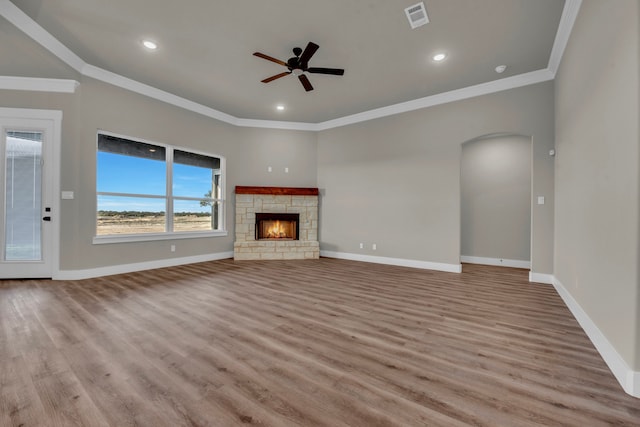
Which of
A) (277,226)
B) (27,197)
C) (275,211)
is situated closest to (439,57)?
(275,211)

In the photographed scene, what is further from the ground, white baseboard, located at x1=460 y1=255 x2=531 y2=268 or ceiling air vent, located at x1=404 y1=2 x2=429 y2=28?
ceiling air vent, located at x1=404 y1=2 x2=429 y2=28

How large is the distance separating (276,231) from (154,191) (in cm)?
261

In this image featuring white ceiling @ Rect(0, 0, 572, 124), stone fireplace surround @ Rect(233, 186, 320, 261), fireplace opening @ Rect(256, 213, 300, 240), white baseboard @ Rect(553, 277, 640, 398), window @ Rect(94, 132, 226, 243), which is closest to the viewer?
white baseboard @ Rect(553, 277, 640, 398)

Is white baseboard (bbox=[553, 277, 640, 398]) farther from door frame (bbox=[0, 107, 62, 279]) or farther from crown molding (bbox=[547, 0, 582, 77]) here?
door frame (bbox=[0, 107, 62, 279])

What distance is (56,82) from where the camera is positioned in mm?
3818

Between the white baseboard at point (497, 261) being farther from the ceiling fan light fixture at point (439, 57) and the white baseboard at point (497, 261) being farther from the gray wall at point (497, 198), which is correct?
the ceiling fan light fixture at point (439, 57)

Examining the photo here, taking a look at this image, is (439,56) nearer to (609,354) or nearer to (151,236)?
(609,354)

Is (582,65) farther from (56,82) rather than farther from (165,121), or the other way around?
(56,82)

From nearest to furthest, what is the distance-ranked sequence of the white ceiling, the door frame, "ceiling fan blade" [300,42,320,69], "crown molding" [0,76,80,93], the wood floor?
the wood floor < the white ceiling < "ceiling fan blade" [300,42,320,69] < "crown molding" [0,76,80,93] < the door frame

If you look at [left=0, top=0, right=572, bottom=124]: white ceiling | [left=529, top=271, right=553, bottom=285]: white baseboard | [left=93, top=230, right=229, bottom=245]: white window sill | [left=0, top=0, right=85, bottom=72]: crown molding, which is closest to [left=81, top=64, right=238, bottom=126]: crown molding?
[left=0, top=0, right=572, bottom=124]: white ceiling

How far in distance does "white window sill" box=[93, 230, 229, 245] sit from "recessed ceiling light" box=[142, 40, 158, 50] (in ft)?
9.56

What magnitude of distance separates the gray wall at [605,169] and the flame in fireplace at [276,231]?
4949 mm

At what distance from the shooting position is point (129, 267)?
4.42 meters

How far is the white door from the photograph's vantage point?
12.4 ft
